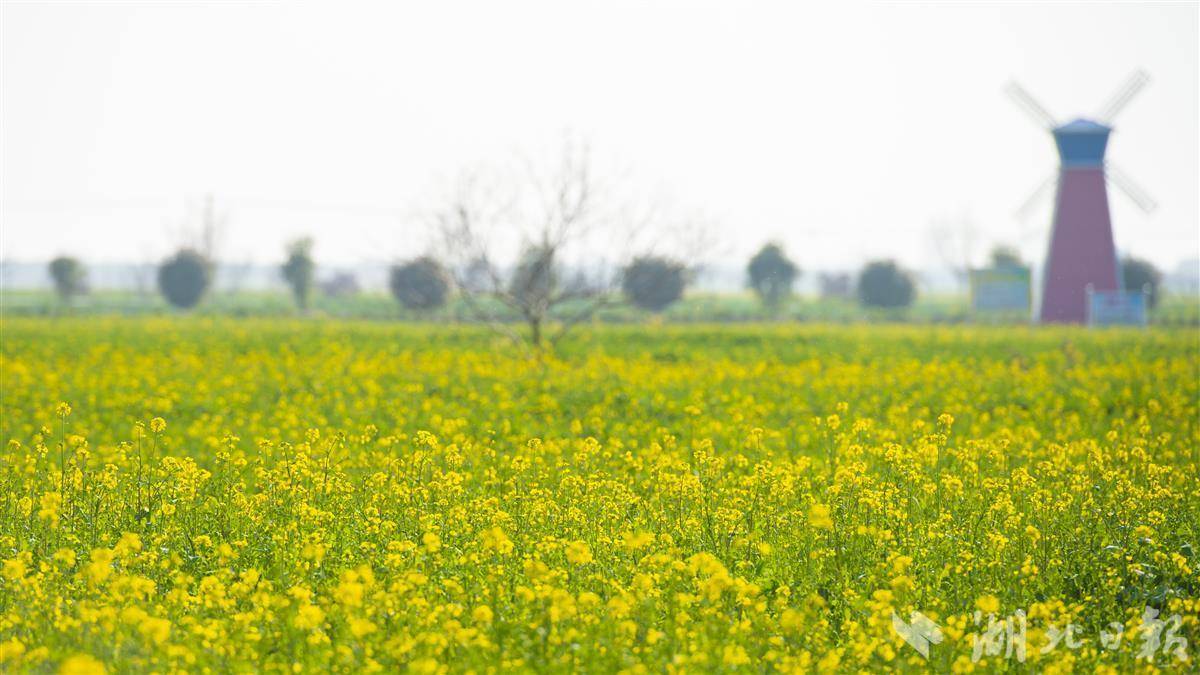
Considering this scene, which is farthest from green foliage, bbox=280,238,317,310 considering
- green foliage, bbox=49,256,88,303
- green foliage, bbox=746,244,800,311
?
green foliage, bbox=746,244,800,311

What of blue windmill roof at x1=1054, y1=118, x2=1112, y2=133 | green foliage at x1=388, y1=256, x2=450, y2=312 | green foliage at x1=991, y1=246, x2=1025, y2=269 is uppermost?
blue windmill roof at x1=1054, y1=118, x2=1112, y2=133

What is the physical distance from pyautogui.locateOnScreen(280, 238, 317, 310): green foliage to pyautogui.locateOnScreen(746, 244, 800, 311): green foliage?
2624 cm

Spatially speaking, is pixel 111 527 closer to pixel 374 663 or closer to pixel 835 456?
pixel 374 663

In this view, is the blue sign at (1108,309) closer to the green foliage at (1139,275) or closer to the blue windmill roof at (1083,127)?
the blue windmill roof at (1083,127)

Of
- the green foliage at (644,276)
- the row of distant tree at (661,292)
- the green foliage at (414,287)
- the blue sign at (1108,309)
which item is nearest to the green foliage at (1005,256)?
the row of distant tree at (661,292)

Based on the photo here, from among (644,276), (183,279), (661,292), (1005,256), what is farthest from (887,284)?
(644,276)

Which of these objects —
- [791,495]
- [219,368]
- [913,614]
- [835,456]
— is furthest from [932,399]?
[219,368]

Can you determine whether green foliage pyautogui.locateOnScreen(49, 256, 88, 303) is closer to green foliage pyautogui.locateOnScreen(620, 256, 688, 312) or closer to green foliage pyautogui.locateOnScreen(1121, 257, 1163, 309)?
green foliage pyautogui.locateOnScreen(620, 256, 688, 312)

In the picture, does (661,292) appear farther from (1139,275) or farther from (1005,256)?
(1005,256)

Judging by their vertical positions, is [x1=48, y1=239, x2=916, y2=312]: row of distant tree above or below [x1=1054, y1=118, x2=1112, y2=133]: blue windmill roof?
below

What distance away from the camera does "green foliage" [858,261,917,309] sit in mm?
63844

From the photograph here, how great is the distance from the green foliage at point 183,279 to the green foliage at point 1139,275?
49557mm

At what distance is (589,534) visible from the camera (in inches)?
346

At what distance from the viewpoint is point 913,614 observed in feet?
22.2
